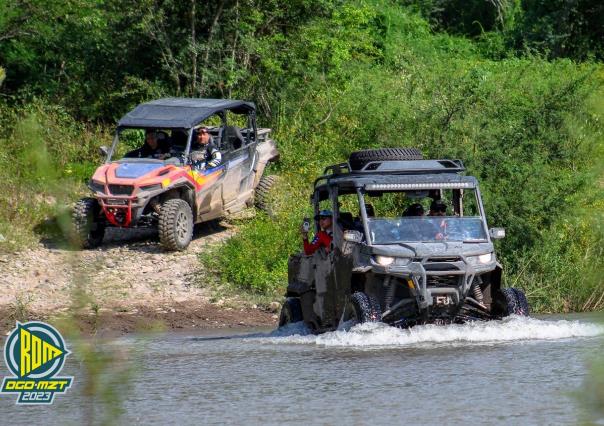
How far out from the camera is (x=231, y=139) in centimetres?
2042

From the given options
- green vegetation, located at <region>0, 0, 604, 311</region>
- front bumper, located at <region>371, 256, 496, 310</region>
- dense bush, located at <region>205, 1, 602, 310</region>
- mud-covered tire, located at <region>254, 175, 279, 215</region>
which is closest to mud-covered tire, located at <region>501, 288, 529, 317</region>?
front bumper, located at <region>371, 256, 496, 310</region>

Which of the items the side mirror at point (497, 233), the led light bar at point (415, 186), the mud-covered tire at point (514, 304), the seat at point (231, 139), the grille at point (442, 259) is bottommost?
the mud-covered tire at point (514, 304)

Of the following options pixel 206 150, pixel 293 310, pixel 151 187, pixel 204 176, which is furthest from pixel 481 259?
pixel 206 150

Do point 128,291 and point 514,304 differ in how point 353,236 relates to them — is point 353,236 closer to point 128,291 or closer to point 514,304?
point 514,304

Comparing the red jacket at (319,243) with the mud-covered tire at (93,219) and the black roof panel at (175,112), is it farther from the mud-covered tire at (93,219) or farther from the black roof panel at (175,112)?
the black roof panel at (175,112)

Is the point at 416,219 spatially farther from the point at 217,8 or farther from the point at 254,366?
the point at 217,8

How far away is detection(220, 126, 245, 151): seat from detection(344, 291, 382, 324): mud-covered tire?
8221 mm

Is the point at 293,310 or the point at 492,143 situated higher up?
the point at 492,143

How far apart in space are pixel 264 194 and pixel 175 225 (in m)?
2.63

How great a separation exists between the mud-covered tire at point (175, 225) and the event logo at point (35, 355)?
915 centimetres

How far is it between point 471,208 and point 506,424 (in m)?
9.95

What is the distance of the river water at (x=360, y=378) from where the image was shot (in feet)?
29.2

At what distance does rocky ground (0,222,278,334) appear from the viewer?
16438 mm

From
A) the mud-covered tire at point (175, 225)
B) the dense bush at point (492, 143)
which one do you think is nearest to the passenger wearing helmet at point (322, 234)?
the dense bush at point (492, 143)
